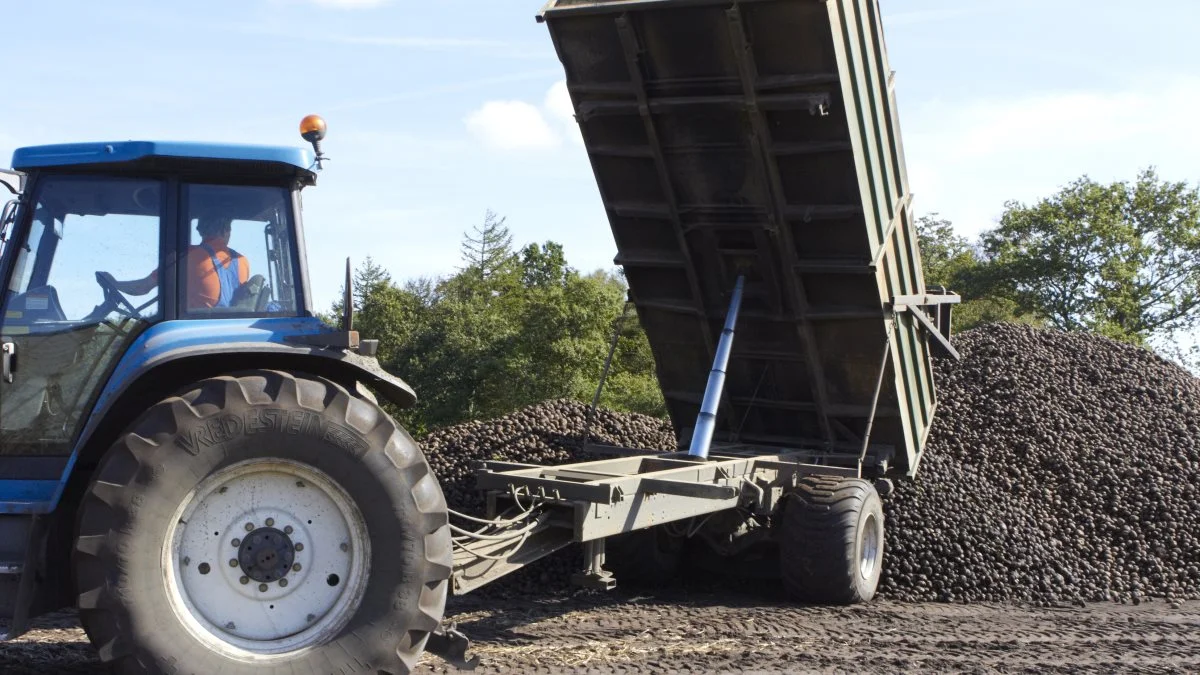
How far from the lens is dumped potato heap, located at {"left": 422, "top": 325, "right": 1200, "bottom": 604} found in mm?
8414

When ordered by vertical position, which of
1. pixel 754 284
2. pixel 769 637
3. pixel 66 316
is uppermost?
pixel 754 284

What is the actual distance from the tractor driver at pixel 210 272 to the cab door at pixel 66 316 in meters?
0.01

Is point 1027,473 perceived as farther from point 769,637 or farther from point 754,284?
point 769,637

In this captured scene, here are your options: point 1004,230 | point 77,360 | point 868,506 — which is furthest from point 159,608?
point 1004,230

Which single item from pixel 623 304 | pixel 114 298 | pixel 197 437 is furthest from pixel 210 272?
pixel 623 304

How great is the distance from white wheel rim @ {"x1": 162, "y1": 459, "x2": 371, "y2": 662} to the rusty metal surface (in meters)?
3.69

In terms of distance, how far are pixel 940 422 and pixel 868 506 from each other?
127 inches

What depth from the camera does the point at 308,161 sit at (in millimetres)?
4504

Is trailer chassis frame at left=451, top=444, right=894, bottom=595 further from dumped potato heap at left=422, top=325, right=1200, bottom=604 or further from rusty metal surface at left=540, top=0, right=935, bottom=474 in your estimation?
dumped potato heap at left=422, top=325, right=1200, bottom=604

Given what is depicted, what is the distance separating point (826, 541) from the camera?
721cm

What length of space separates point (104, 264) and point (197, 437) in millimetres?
955

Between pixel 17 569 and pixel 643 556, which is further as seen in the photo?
pixel 643 556

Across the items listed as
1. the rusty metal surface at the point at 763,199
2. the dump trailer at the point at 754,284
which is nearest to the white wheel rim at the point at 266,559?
the dump trailer at the point at 754,284

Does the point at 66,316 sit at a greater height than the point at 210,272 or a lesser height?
lesser
